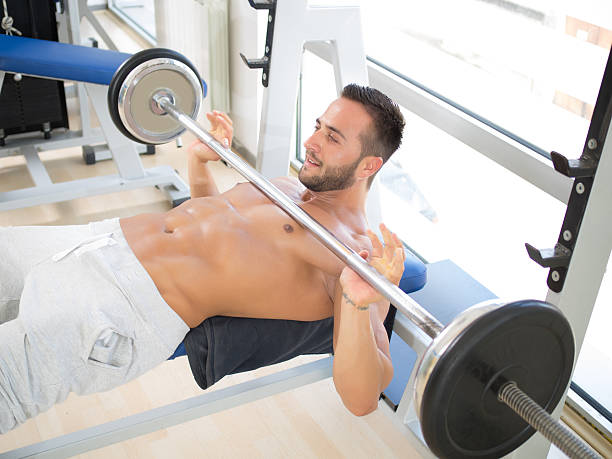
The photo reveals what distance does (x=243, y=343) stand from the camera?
1612 mm

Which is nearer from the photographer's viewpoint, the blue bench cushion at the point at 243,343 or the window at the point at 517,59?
the blue bench cushion at the point at 243,343

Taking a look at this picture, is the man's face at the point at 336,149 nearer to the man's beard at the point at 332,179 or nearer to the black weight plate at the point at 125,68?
the man's beard at the point at 332,179

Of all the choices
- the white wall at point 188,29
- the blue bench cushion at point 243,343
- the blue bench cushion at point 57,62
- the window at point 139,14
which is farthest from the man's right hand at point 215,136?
the window at point 139,14

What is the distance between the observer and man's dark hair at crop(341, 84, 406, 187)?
1712 mm

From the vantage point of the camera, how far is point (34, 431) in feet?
6.43

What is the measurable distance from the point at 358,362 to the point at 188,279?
51 centimetres

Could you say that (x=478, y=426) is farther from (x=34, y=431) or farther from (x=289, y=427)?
(x=34, y=431)

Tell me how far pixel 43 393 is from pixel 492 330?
1.04 m

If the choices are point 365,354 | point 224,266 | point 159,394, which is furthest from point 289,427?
point 365,354

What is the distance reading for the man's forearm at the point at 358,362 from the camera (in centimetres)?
130

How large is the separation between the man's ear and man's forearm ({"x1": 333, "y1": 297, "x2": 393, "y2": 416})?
0.49 metres

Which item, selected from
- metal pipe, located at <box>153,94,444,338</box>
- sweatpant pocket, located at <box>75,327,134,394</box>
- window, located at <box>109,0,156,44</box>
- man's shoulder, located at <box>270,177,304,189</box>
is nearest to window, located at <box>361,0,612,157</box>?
man's shoulder, located at <box>270,177,304,189</box>

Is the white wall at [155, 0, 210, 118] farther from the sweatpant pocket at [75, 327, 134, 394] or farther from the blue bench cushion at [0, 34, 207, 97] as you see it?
the sweatpant pocket at [75, 327, 134, 394]

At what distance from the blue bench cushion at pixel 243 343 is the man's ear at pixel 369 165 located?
293 millimetres
